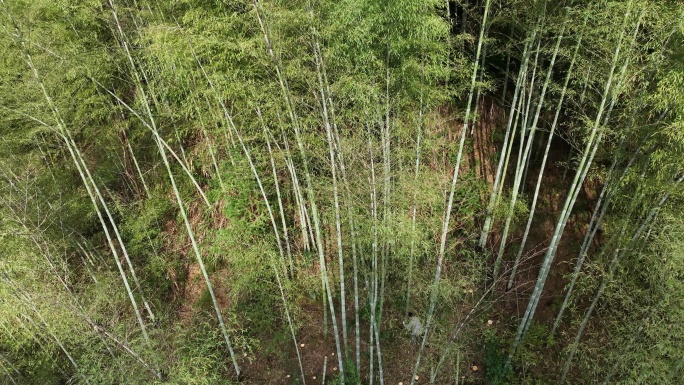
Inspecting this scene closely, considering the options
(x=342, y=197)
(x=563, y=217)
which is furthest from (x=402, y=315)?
(x=563, y=217)

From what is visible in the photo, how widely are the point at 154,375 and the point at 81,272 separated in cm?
334

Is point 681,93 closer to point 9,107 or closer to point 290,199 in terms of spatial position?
point 290,199

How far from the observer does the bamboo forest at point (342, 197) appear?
4.19 metres

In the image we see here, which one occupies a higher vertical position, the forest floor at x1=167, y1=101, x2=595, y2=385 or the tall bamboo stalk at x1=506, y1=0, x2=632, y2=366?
the tall bamboo stalk at x1=506, y1=0, x2=632, y2=366

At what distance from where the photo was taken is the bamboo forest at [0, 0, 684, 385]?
4.19 meters

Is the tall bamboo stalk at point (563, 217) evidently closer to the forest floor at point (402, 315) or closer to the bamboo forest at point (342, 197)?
the bamboo forest at point (342, 197)

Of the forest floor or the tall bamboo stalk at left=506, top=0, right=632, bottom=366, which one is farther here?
the forest floor

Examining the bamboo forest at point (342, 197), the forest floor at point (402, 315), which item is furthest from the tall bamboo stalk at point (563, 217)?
the forest floor at point (402, 315)

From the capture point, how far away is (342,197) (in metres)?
4.89

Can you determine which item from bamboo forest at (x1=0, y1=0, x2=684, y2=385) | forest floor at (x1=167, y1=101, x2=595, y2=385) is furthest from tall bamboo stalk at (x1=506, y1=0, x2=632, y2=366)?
forest floor at (x1=167, y1=101, x2=595, y2=385)

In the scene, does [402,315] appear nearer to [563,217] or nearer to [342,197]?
[342,197]

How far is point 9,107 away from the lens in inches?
189

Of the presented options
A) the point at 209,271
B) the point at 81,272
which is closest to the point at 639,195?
the point at 209,271

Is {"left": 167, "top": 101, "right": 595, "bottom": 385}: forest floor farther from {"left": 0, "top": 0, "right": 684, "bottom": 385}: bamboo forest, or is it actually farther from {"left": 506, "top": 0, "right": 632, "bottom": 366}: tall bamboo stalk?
{"left": 506, "top": 0, "right": 632, "bottom": 366}: tall bamboo stalk
